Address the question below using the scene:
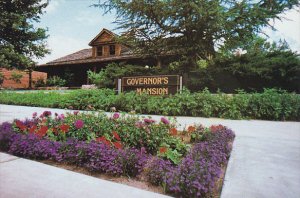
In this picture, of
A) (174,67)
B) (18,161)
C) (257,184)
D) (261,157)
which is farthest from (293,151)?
(174,67)

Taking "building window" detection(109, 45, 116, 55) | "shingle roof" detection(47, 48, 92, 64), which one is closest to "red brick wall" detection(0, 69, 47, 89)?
"shingle roof" detection(47, 48, 92, 64)

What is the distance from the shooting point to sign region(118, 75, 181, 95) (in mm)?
10688

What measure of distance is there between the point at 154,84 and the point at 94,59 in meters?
15.5

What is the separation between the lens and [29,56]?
13.6 meters

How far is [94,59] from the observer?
25.2 metres

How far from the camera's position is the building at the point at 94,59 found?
24.1m

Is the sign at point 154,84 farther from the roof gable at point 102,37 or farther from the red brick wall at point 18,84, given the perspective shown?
the red brick wall at point 18,84

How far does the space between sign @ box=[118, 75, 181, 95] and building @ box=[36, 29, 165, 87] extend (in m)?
10.2

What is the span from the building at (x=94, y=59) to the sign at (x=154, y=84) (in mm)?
10238

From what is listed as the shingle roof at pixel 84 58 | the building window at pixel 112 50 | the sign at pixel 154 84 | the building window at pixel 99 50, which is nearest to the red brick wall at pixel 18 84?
the shingle roof at pixel 84 58

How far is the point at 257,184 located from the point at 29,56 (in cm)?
1333

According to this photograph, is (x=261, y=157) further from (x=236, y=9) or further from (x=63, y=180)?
(x=236, y=9)

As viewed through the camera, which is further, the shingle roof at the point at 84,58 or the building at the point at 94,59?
the building at the point at 94,59

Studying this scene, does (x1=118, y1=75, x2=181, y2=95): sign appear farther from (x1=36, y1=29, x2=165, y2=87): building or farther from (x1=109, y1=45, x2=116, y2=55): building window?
(x1=109, y1=45, x2=116, y2=55): building window
